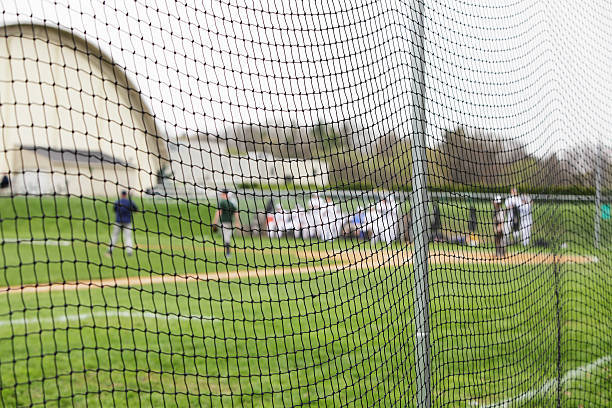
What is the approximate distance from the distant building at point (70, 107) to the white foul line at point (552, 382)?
8.71 feet

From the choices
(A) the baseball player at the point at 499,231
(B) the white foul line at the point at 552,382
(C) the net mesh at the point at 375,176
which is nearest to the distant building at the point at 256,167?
(C) the net mesh at the point at 375,176

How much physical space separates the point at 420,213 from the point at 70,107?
1.76 meters

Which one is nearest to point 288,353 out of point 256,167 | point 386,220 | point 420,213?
point 420,213

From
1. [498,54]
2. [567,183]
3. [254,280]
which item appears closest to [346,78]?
[498,54]

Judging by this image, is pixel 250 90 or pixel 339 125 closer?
pixel 250 90

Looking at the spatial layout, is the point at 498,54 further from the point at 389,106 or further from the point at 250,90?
the point at 250,90

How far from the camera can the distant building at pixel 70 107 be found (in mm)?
2877

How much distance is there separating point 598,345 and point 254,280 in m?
5.48

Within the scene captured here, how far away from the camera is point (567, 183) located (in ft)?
18.2

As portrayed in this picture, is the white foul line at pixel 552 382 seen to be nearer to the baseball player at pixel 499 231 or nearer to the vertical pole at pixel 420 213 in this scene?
the baseball player at pixel 499 231

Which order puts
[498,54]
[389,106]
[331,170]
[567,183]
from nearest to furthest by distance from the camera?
[389,106], [331,170], [498,54], [567,183]

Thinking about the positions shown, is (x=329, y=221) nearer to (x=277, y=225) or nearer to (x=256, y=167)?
(x=277, y=225)

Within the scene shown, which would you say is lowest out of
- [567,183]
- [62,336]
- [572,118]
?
[62,336]

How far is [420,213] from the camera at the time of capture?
3.28 meters
